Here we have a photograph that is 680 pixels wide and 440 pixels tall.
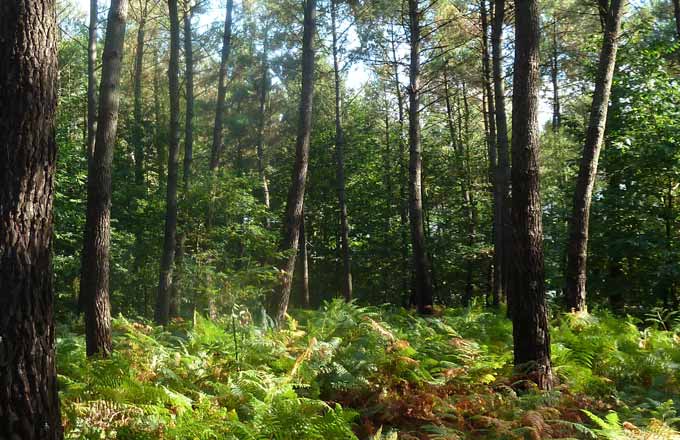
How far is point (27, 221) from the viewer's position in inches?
115

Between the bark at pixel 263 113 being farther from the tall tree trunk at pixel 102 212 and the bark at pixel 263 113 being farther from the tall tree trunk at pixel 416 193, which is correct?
the tall tree trunk at pixel 102 212

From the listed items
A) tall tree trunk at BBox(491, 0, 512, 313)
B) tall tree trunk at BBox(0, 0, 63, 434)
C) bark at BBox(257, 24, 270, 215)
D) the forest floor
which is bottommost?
the forest floor

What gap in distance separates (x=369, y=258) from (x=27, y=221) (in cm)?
2195

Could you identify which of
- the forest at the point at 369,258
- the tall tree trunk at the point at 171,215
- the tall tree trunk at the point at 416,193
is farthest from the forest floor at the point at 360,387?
the tall tree trunk at the point at 171,215

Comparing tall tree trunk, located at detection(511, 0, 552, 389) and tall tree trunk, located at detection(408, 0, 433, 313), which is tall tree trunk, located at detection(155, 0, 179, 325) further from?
tall tree trunk, located at detection(511, 0, 552, 389)

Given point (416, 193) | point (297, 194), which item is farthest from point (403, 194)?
point (297, 194)

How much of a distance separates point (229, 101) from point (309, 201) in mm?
7803

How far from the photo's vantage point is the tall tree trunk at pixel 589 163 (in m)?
9.20

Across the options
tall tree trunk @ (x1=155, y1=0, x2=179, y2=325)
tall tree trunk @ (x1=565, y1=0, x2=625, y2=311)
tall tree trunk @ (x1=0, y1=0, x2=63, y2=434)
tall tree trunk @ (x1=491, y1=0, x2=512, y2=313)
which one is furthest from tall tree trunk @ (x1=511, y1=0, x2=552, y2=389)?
tall tree trunk @ (x1=155, y1=0, x2=179, y2=325)

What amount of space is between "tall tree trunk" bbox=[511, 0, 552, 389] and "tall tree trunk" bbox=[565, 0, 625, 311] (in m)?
3.96

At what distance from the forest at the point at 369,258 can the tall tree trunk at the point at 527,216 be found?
0.02 m

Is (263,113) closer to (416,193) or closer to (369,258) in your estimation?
(369,258)

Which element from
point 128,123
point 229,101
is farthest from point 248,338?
point 229,101

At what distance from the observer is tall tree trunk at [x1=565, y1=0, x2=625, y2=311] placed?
920 centimetres
